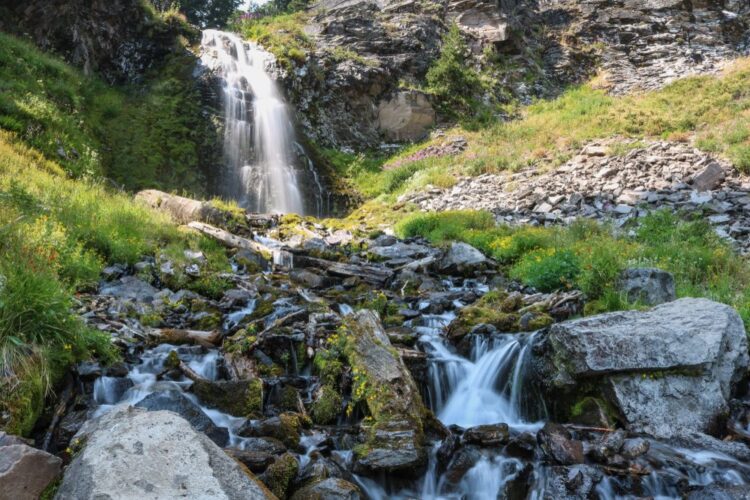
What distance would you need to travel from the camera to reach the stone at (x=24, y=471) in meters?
2.40

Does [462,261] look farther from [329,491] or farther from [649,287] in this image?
[329,491]

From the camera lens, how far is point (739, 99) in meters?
18.5

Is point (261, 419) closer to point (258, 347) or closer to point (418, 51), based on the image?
point (258, 347)

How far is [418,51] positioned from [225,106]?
1268 cm

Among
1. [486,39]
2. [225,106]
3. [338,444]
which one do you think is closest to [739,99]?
[486,39]

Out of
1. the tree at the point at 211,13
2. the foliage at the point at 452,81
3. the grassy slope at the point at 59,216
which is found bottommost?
the grassy slope at the point at 59,216

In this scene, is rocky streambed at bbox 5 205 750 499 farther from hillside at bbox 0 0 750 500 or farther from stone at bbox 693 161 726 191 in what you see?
stone at bbox 693 161 726 191

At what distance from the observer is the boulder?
12.2 ft

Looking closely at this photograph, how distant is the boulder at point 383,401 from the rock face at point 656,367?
4.97 ft

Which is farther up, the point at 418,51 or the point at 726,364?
the point at 418,51

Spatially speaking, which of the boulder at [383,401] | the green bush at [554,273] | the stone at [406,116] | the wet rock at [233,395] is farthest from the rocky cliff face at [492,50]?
the wet rock at [233,395]

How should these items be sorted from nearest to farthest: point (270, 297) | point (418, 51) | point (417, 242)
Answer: point (270, 297), point (417, 242), point (418, 51)

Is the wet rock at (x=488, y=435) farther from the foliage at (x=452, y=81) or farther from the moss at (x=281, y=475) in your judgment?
the foliage at (x=452, y=81)

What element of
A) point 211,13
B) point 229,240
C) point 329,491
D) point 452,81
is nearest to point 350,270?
point 229,240
